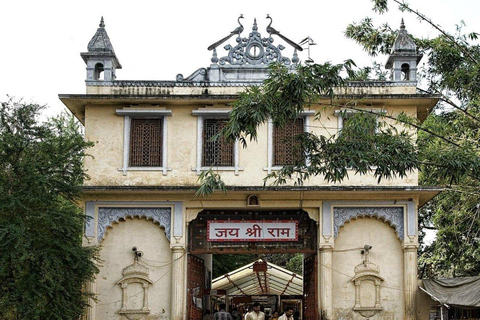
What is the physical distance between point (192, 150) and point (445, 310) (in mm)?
6734

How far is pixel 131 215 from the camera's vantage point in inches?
720

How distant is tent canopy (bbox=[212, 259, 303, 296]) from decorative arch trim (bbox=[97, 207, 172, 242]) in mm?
4534

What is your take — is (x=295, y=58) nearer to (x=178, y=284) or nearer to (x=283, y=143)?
(x=283, y=143)

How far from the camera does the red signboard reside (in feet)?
60.9

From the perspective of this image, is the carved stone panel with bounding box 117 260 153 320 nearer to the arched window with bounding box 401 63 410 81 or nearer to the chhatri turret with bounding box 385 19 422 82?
the chhatri turret with bounding box 385 19 422 82

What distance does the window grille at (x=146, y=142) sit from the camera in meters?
18.4

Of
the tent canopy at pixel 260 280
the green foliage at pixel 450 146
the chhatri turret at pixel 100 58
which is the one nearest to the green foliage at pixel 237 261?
the tent canopy at pixel 260 280

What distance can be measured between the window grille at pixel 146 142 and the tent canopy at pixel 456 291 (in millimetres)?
6784

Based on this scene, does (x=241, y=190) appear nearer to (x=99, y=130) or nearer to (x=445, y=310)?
(x=99, y=130)

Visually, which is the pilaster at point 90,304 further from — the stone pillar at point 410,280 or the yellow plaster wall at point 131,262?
the stone pillar at point 410,280

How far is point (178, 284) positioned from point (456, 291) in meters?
6.12

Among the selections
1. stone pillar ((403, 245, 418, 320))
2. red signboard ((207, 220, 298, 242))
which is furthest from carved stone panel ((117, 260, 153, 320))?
stone pillar ((403, 245, 418, 320))

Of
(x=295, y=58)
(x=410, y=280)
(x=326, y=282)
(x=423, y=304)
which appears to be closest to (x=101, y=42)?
(x=295, y=58)

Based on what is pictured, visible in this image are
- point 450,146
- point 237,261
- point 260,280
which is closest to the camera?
point 450,146
